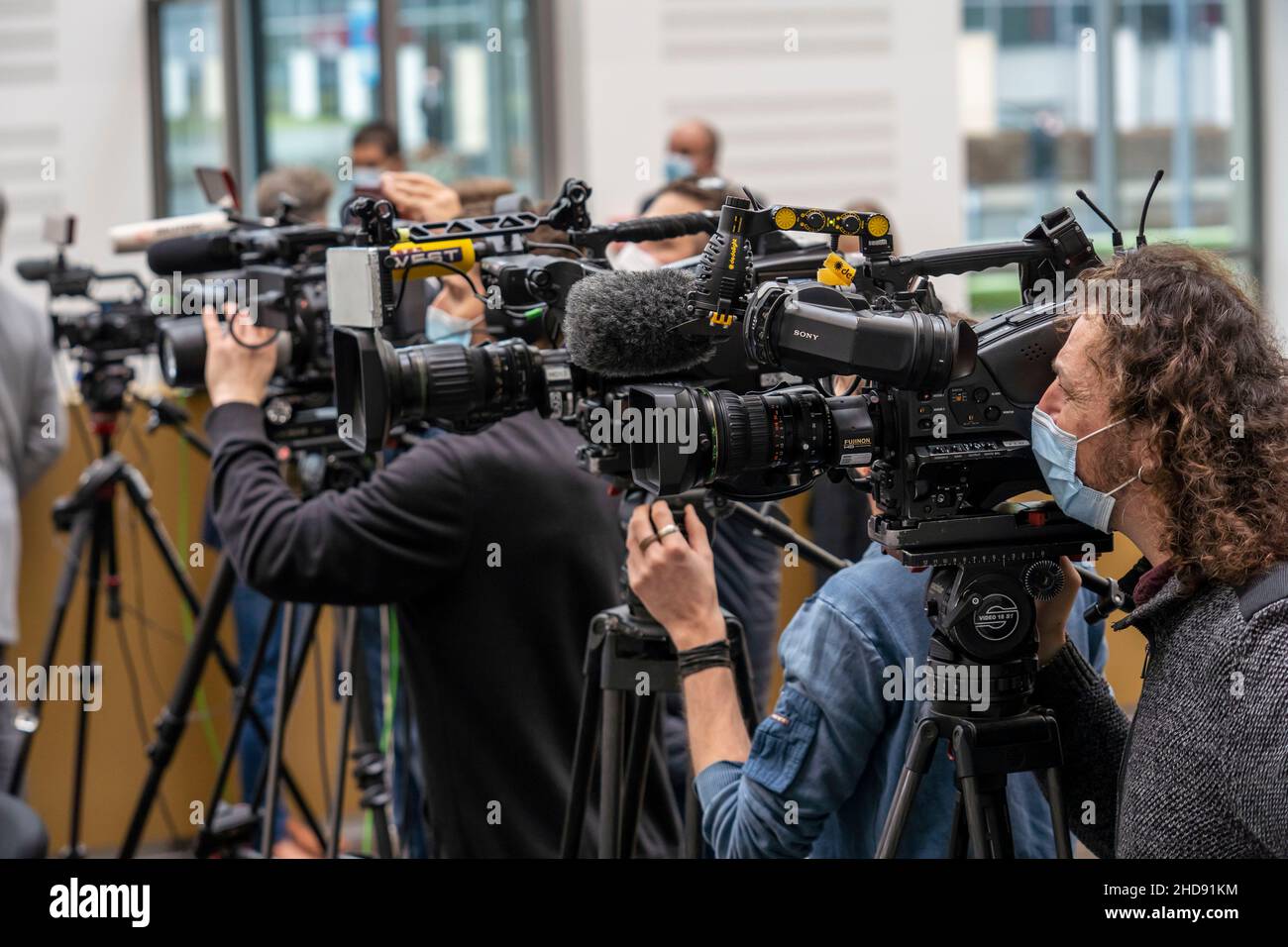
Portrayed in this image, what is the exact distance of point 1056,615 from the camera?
5.04 feet

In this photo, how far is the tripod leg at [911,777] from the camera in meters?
1.41

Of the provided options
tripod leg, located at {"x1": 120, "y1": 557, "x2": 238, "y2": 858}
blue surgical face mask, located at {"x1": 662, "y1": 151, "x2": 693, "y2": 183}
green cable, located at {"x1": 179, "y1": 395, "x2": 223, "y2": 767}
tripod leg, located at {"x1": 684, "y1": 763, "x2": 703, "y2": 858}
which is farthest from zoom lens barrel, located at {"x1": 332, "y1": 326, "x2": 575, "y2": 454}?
blue surgical face mask, located at {"x1": 662, "y1": 151, "x2": 693, "y2": 183}

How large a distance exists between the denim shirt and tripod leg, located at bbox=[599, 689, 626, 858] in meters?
0.24

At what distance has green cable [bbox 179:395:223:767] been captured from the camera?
11.7 feet

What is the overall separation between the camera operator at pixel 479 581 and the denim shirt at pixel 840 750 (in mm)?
589

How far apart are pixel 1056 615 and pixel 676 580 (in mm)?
398

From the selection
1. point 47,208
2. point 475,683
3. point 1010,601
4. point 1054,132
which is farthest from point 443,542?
point 1054,132

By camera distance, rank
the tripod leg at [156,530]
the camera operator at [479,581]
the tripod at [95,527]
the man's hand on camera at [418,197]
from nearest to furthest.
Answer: the camera operator at [479,581] < the man's hand on camera at [418,197] < the tripod at [95,527] < the tripod leg at [156,530]

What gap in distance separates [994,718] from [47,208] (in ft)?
17.9

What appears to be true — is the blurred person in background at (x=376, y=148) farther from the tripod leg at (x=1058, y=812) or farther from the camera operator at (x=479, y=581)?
the tripod leg at (x=1058, y=812)

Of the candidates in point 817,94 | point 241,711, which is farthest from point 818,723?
point 817,94

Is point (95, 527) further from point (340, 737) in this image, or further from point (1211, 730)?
point (1211, 730)

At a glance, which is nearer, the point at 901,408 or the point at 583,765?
the point at 901,408

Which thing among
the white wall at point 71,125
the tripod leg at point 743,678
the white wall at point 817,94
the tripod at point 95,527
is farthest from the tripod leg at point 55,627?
the white wall at point 817,94
